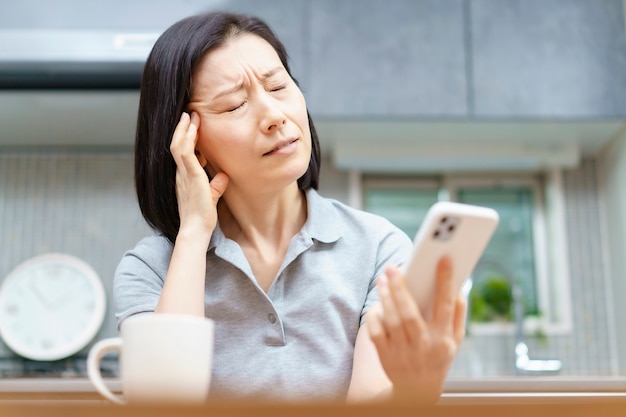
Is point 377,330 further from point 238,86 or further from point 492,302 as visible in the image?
point 492,302

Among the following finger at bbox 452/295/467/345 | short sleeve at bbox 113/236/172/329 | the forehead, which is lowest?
finger at bbox 452/295/467/345

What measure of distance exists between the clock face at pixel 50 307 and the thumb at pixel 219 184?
64.3 inches

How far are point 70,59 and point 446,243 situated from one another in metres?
1.92

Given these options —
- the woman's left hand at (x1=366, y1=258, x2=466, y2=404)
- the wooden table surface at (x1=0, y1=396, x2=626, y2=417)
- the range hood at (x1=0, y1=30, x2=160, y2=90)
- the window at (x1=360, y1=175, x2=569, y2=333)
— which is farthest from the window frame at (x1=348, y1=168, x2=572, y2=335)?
the wooden table surface at (x1=0, y1=396, x2=626, y2=417)

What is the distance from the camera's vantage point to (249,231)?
1.15 m

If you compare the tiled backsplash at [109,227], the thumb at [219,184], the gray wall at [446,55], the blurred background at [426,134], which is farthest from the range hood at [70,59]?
the thumb at [219,184]

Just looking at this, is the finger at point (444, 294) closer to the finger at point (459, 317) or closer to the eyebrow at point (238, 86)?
the finger at point (459, 317)

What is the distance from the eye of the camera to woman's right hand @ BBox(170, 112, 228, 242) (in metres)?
0.97

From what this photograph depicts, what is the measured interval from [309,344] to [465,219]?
495 mm

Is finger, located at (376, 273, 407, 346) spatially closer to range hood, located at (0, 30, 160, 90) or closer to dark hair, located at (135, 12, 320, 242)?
dark hair, located at (135, 12, 320, 242)

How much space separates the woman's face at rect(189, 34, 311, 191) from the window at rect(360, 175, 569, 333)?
5.98 feet

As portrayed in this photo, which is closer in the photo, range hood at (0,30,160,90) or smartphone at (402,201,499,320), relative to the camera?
smartphone at (402,201,499,320)

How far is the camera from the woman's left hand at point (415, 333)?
0.62 metres

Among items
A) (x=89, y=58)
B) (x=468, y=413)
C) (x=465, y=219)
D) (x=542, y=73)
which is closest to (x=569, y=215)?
(x=542, y=73)
